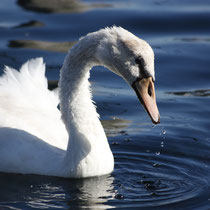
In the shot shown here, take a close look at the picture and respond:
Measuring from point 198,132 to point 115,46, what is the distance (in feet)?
9.47

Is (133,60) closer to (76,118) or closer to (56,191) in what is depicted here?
(76,118)

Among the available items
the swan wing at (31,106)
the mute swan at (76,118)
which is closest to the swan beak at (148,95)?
the mute swan at (76,118)

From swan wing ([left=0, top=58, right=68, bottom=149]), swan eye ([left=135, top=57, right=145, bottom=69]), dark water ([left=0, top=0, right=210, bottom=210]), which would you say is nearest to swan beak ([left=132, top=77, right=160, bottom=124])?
swan eye ([left=135, top=57, right=145, bottom=69])

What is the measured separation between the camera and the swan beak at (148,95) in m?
6.67

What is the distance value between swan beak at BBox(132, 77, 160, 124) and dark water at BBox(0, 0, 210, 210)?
0.94 m

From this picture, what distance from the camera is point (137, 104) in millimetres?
10422

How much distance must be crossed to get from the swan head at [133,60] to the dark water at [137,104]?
1081mm

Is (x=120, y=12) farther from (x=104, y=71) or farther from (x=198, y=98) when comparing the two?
(x=198, y=98)

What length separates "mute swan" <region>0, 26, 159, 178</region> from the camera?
6.71m

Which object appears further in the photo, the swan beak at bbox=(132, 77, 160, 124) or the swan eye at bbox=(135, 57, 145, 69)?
the swan beak at bbox=(132, 77, 160, 124)

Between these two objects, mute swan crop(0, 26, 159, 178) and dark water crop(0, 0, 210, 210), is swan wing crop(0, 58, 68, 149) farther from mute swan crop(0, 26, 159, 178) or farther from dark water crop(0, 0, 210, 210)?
dark water crop(0, 0, 210, 210)

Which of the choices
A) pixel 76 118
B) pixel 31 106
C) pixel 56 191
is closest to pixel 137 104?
pixel 31 106

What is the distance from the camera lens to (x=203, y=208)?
22.2 ft

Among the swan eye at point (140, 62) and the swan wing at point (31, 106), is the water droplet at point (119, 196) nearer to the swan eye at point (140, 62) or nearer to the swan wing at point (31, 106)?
the swan wing at point (31, 106)
